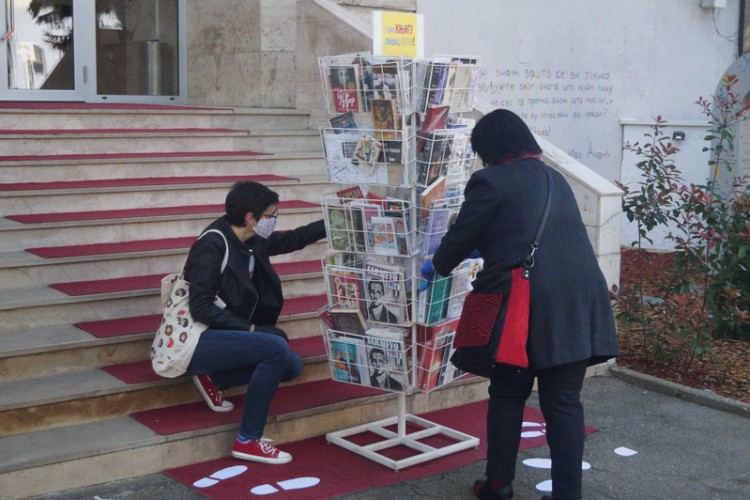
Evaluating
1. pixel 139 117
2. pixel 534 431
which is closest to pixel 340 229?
pixel 534 431

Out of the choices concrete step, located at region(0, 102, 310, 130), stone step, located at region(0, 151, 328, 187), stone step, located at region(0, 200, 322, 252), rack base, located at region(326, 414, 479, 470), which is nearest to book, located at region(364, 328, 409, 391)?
rack base, located at region(326, 414, 479, 470)

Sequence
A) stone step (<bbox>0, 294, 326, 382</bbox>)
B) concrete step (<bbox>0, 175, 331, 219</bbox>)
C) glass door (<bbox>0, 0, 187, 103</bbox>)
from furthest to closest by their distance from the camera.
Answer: glass door (<bbox>0, 0, 187, 103</bbox>)
concrete step (<bbox>0, 175, 331, 219</bbox>)
stone step (<bbox>0, 294, 326, 382</bbox>)

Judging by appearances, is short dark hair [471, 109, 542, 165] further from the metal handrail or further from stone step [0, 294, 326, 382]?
the metal handrail

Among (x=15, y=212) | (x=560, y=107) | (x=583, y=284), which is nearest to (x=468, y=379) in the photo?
(x=583, y=284)

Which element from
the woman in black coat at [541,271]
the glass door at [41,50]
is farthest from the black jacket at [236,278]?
the glass door at [41,50]

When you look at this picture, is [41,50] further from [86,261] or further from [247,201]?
[247,201]

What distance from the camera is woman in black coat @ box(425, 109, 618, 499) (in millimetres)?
4250

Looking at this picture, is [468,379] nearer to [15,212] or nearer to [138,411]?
[138,411]

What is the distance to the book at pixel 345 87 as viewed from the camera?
479 cm

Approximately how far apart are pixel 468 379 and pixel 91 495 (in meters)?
2.52

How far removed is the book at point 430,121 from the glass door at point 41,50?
5887 millimetres

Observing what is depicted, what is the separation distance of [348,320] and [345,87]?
1188mm

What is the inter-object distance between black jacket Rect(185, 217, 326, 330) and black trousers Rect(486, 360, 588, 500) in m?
1.42

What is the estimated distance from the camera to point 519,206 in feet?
14.1
